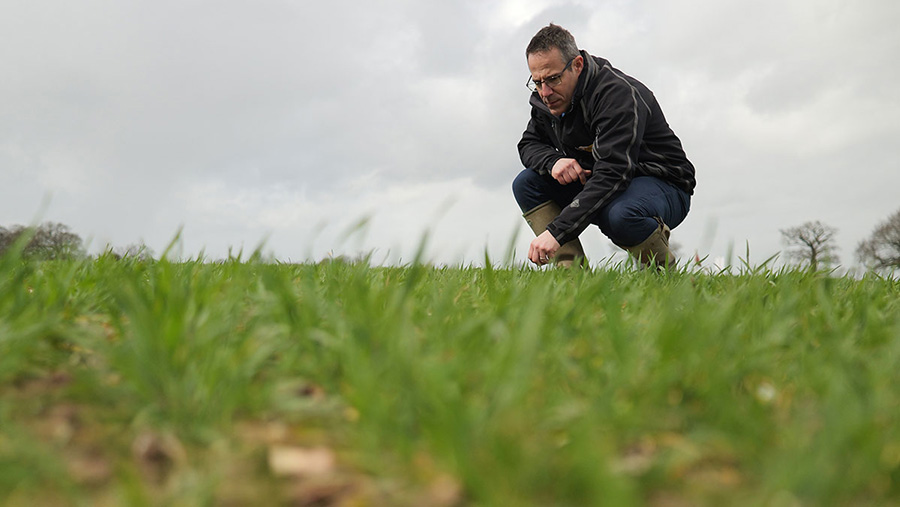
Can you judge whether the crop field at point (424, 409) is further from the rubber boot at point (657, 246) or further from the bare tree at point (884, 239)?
the bare tree at point (884, 239)

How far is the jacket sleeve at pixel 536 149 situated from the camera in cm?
595

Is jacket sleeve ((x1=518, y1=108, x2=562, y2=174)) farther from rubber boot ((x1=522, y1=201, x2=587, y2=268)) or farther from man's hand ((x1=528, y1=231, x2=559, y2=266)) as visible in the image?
man's hand ((x1=528, y1=231, x2=559, y2=266))

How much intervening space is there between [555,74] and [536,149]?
3.52ft

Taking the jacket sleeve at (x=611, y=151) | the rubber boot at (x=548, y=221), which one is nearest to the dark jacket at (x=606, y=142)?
the jacket sleeve at (x=611, y=151)

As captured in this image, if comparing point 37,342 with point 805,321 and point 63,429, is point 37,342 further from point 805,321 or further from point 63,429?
point 805,321

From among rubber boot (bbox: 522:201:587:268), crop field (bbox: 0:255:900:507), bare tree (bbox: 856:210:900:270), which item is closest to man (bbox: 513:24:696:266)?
rubber boot (bbox: 522:201:587:268)

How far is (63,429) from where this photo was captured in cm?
151

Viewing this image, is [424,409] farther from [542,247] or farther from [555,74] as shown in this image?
[555,74]

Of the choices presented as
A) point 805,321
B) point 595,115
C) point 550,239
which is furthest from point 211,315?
point 595,115

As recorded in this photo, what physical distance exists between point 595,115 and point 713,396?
13.4ft

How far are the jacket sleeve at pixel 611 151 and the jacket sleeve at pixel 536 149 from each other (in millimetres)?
831

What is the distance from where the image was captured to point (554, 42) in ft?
17.1

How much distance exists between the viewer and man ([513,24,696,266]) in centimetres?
504

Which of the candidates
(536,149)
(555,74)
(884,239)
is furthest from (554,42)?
(884,239)
